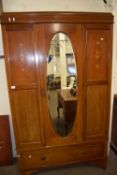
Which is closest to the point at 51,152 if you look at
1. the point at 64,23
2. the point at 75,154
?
the point at 75,154

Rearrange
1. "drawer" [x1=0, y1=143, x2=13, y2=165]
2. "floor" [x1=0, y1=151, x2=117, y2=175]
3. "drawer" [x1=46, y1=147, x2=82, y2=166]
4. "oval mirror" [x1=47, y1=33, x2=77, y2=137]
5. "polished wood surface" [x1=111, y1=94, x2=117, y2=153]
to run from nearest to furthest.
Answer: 1. "oval mirror" [x1=47, y1=33, x2=77, y2=137]
2. "drawer" [x1=46, y1=147, x2=82, y2=166]
3. "floor" [x1=0, y1=151, x2=117, y2=175]
4. "drawer" [x1=0, y1=143, x2=13, y2=165]
5. "polished wood surface" [x1=111, y1=94, x2=117, y2=153]

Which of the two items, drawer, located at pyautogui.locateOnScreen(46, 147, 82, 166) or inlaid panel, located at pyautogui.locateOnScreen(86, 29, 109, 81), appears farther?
drawer, located at pyautogui.locateOnScreen(46, 147, 82, 166)

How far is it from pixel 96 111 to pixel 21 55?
106 centimetres

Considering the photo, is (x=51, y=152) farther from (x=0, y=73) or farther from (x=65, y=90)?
(x=0, y=73)

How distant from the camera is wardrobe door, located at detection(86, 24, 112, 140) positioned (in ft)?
5.50

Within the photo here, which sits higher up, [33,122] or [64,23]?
[64,23]

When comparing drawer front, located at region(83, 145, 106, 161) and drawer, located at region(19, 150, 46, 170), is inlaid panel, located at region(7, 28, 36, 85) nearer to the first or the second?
drawer, located at region(19, 150, 46, 170)

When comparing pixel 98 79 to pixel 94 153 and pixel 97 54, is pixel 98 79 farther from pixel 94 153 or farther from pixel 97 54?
pixel 94 153

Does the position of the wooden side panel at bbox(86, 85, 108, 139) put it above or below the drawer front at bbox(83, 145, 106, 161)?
above

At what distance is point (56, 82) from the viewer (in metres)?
1.75

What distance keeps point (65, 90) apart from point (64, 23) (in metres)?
0.71

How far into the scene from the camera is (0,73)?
208cm

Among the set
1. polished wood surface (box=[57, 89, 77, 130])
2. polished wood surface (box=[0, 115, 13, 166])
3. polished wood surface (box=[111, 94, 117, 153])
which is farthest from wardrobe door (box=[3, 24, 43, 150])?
polished wood surface (box=[111, 94, 117, 153])

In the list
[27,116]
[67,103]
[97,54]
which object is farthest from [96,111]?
[27,116]
